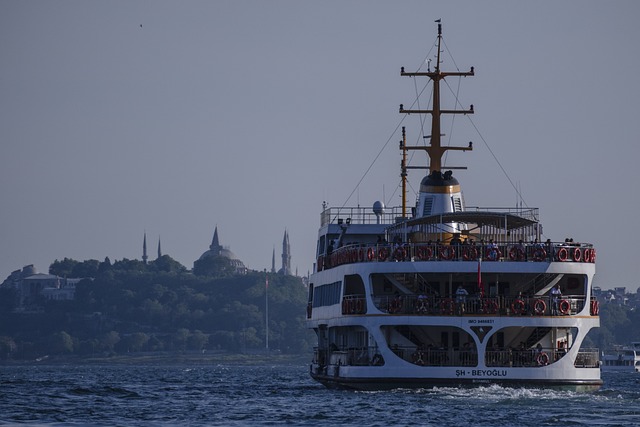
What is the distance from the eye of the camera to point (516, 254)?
5522 centimetres

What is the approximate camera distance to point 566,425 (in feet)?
149

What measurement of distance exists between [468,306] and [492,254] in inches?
82.0

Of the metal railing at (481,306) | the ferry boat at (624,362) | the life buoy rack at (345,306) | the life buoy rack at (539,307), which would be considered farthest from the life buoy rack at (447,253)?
the ferry boat at (624,362)

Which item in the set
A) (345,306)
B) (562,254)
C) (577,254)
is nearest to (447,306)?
(562,254)

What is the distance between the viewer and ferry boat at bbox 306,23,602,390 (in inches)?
2126

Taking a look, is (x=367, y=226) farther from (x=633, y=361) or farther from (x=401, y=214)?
(x=633, y=361)

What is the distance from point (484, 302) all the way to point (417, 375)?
3557mm

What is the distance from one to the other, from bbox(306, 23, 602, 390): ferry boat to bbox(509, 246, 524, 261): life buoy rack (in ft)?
0.12

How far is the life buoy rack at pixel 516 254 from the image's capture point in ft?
181

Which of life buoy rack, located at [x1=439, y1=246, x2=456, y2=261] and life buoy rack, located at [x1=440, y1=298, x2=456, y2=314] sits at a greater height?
life buoy rack, located at [x1=439, y1=246, x2=456, y2=261]

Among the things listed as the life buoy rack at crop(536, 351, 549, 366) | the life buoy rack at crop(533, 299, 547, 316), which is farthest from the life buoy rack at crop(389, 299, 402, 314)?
the life buoy rack at crop(536, 351, 549, 366)

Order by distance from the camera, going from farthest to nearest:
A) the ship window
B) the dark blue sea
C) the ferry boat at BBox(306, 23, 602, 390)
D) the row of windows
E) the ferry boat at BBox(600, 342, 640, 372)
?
the ferry boat at BBox(600, 342, 640, 372), the ship window, the row of windows, the ferry boat at BBox(306, 23, 602, 390), the dark blue sea

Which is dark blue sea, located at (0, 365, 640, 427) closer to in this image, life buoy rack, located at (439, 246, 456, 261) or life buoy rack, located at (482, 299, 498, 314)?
life buoy rack, located at (482, 299, 498, 314)

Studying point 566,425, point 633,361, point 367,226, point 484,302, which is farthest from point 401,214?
point 633,361
